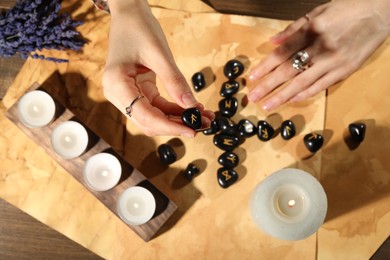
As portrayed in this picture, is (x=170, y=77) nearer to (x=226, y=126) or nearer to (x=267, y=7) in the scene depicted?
(x=226, y=126)

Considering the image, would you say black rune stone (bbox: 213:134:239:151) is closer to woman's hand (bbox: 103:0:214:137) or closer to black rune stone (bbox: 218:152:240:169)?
black rune stone (bbox: 218:152:240:169)

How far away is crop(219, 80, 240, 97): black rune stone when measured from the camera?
77 cm

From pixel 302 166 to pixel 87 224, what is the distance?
405mm

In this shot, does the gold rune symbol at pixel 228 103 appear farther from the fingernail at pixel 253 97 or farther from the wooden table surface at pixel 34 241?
the wooden table surface at pixel 34 241

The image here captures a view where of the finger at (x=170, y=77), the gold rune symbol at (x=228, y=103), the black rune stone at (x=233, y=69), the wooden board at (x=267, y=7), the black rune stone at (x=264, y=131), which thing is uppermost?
the finger at (x=170, y=77)

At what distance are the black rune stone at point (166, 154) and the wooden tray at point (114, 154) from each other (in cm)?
5

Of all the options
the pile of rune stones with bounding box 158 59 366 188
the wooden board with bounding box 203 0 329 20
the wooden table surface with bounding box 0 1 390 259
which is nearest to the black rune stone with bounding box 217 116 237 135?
the pile of rune stones with bounding box 158 59 366 188

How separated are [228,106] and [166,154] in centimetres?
14

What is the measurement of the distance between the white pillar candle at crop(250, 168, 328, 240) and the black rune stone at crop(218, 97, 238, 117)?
6.0 inches

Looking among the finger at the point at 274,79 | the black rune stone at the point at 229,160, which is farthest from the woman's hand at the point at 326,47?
the black rune stone at the point at 229,160

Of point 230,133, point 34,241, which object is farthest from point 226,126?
point 34,241

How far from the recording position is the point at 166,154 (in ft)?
2.47

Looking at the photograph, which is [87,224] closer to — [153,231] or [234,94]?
[153,231]

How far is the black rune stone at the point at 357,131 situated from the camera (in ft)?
2.44
